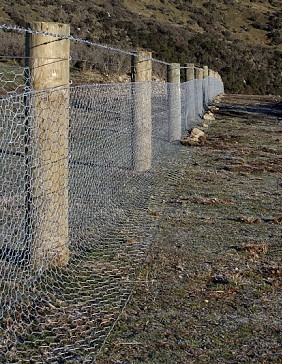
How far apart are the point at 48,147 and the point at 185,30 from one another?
54289 millimetres

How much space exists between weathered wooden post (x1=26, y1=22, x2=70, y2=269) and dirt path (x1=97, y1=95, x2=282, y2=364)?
69cm

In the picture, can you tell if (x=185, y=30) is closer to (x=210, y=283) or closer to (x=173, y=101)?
(x=173, y=101)

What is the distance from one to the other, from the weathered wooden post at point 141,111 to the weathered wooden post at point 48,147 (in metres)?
4.07

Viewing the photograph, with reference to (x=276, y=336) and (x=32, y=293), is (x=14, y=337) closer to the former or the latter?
(x=32, y=293)

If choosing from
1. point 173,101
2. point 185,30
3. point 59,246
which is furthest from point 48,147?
point 185,30

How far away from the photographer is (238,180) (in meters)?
10.1

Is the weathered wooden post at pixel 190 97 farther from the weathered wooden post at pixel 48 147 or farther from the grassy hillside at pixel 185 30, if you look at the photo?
the weathered wooden post at pixel 48 147

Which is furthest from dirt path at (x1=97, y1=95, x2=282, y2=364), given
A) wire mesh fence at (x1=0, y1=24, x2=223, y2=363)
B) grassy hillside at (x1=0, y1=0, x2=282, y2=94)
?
grassy hillside at (x1=0, y1=0, x2=282, y2=94)

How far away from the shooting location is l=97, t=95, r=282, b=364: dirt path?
4.35 metres

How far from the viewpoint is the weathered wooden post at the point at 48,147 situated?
528cm

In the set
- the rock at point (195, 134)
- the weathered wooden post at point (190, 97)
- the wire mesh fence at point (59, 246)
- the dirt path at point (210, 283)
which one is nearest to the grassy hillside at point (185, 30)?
the weathered wooden post at point (190, 97)

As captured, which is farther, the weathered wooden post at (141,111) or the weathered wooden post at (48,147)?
the weathered wooden post at (141,111)

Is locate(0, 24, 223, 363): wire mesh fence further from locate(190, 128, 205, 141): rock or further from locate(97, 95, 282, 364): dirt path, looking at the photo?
locate(190, 128, 205, 141): rock

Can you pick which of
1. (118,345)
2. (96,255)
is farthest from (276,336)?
(96,255)
